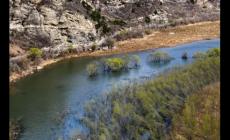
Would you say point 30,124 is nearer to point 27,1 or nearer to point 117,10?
point 27,1

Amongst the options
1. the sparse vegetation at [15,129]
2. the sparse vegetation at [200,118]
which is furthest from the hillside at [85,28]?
the sparse vegetation at [200,118]

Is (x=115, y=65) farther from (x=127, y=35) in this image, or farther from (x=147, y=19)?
(x=147, y=19)

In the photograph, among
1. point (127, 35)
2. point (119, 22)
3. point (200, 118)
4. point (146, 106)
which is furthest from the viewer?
point (119, 22)

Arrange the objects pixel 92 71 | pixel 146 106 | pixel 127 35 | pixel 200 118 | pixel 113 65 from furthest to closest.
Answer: pixel 127 35
pixel 113 65
pixel 92 71
pixel 146 106
pixel 200 118

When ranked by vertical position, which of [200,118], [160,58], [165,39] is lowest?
[200,118]

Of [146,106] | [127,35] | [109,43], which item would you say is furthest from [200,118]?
[127,35]

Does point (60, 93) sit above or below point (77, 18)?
below
